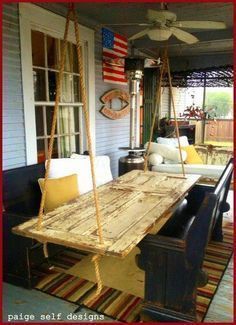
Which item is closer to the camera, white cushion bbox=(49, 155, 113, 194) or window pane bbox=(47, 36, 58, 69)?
white cushion bbox=(49, 155, 113, 194)

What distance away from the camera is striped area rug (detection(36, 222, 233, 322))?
6.67 ft

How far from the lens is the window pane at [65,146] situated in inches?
150

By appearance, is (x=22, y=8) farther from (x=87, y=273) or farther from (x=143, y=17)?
(x=87, y=273)

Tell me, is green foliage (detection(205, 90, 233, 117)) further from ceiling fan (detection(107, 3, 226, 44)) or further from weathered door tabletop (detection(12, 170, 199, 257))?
weathered door tabletop (detection(12, 170, 199, 257))

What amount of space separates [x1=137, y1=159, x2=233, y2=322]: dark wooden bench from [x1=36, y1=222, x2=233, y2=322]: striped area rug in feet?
0.54

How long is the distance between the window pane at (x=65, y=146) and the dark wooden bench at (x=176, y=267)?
2.24 meters

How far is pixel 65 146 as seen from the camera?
3.87 m

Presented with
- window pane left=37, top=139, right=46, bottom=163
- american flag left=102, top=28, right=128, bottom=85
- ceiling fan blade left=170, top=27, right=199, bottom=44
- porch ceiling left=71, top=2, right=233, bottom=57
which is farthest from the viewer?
american flag left=102, top=28, right=128, bottom=85

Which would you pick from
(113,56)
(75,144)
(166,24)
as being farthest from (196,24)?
(75,144)

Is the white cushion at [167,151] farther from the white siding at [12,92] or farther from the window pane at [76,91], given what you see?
the white siding at [12,92]

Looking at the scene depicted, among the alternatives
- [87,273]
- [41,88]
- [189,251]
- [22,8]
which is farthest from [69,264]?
[22,8]

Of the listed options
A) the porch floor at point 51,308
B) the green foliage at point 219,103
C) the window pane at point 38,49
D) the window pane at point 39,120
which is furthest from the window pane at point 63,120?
the green foliage at point 219,103

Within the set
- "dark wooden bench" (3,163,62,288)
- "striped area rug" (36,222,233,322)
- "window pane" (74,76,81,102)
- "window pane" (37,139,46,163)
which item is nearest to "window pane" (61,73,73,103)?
"window pane" (74,76,81,102)

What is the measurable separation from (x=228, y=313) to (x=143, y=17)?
361 centimetres
